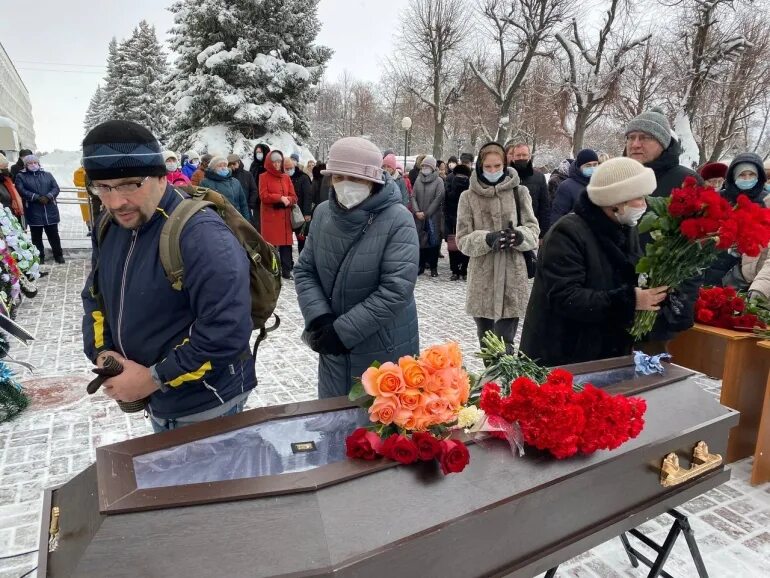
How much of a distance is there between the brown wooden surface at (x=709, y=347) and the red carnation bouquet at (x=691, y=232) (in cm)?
119

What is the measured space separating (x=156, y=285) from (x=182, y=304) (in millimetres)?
110

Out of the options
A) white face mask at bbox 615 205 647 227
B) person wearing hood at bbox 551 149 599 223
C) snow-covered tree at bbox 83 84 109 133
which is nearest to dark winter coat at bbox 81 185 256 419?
white face mask at bbox 615 205 647 227

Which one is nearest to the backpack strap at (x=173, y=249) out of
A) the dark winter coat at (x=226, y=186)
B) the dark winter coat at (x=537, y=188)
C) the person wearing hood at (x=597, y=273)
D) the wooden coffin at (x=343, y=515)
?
the wooden coffin at (x=343, y=515)

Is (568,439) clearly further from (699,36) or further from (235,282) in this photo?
(699,36)

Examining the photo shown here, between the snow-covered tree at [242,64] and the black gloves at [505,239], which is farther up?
the snow-covered tree at [242,64]

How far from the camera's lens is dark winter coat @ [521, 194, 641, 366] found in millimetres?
2467

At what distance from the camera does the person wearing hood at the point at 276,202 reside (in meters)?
8.36

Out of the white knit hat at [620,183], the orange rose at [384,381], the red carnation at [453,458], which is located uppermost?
the white knit hat at [620,183]

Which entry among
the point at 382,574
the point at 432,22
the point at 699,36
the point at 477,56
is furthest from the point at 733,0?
the point at 382,574

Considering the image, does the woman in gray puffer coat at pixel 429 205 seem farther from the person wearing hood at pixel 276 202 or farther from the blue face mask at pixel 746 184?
the blue face mask at pixel 746 184

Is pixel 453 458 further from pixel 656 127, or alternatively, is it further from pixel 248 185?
pixel 248 185

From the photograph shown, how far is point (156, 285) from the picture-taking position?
1746 millimetres

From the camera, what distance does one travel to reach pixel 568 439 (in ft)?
4.89

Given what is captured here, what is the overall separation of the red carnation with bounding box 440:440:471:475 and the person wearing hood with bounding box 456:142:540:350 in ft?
9.60
